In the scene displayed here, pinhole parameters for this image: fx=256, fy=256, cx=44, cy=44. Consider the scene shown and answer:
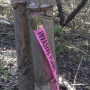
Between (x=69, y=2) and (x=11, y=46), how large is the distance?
8.21 ft

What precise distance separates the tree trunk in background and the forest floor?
0.87 metres

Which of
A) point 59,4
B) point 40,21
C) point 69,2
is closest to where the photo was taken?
point 40,21

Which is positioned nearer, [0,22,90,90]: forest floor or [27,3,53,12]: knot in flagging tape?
[27,3,53,12]: knot in flagging tape

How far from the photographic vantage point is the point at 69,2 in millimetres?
6484

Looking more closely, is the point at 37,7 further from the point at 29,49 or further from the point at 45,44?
the point at 29,49

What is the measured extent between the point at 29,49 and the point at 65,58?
254 centimetres

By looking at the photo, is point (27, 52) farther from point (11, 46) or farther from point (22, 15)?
point (11, 46)

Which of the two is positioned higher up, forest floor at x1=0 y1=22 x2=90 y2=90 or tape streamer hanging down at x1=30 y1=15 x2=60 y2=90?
tape streamer hanging down at x1=30 y1=15 x2=60 y2=90

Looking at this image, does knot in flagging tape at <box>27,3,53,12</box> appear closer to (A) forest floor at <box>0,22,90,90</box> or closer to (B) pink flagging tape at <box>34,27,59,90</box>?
(B) pink flagging tape at <box>34,27,59,90</box>

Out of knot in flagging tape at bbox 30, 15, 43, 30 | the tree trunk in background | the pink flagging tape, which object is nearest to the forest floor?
the tree trunk in background

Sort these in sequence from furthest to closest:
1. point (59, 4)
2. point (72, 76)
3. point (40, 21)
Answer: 1. point (59, 4)
2. point (72, 76)
3. point (40, 21)

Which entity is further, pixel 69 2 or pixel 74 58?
pixel 69 2

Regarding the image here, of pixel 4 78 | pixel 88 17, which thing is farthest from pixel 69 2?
pixel 4 78

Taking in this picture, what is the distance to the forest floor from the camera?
320cm
